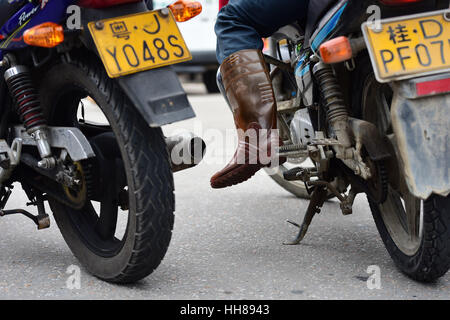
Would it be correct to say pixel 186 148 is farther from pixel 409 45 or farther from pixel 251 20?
pixel 409 45

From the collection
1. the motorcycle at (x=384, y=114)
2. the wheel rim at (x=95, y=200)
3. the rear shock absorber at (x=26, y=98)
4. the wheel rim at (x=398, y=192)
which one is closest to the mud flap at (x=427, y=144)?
the motorcycle at (x=384, y=114)

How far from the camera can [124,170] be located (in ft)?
8.77

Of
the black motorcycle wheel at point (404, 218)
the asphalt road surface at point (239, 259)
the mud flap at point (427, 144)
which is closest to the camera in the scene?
the mud flap at point (427, 144)

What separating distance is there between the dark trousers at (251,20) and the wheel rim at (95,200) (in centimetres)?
59

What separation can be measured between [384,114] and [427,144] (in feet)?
1.45

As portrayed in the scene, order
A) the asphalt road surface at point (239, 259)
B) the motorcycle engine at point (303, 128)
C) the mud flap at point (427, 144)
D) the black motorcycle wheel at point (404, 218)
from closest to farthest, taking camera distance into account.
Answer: the mud flap at point (427, 144) → the black motorcycle wheel at point (404, 218) → the asphalt road surface at point (239, 259) → the motorcycle engine at point (303, 128)

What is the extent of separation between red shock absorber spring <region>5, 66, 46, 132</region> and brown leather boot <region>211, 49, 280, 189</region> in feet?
2.45

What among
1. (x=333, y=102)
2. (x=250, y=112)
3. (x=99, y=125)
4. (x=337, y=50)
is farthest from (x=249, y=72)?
(x=99, y=125)

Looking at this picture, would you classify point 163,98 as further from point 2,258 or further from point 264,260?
point 2,258

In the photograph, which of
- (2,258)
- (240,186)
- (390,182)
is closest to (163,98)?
(390,182)

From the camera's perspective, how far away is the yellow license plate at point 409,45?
2.27 meters

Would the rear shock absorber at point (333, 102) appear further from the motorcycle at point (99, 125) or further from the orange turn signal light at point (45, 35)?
the orange turn signal light at point (45, 35)

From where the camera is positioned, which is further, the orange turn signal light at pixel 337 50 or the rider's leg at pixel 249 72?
the rider's leg at pixel 249 72
